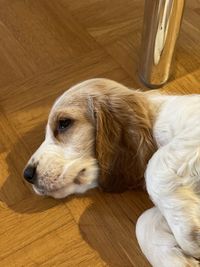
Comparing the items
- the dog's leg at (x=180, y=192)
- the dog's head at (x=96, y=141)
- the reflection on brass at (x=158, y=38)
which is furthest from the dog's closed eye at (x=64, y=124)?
the reflection on brass at (x=158, y=38)

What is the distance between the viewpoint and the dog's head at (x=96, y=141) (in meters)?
1.12

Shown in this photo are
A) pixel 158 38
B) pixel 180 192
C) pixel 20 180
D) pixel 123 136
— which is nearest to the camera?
pixel 180 192

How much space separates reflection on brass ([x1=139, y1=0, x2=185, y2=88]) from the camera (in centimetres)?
134

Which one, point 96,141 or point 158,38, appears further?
point 158,38

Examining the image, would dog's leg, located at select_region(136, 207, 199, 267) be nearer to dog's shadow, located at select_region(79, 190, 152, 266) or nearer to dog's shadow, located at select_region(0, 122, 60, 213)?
dog's shadow, located at select_region(79, 190, 152, 266)

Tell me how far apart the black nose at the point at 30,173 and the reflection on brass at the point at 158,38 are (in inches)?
19.9

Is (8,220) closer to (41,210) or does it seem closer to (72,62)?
Answer: (41,210)

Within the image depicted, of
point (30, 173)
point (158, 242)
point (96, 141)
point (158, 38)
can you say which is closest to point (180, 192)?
point (158, 242)

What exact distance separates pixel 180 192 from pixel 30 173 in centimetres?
38

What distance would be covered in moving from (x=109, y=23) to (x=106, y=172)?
2.34ft

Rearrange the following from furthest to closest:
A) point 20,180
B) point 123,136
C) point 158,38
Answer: point 158,38
point 20,180
point 123,136

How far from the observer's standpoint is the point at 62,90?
146 centimetres

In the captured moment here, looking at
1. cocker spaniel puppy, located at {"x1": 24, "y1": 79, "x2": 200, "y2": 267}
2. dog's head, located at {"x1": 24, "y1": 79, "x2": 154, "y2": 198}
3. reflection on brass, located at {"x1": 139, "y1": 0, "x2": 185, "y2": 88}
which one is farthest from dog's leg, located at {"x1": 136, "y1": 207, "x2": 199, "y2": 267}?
reflection on brass, located at {"x1": 139, "y1": 0, "x2": 185, "y2": 88}

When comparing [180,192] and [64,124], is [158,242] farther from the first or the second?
[64,124]
